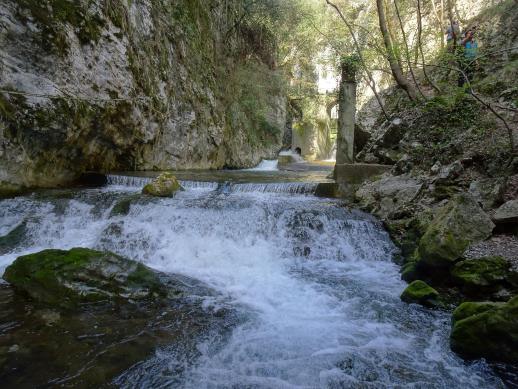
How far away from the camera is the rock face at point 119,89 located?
7.74m

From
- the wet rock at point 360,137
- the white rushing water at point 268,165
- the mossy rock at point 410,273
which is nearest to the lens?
the mossy rock at point 410,273

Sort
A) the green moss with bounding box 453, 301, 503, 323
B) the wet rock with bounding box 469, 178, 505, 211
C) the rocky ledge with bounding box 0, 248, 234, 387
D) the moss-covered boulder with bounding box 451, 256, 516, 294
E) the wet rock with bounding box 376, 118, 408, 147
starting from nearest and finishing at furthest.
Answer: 1. the rocky ledge with bounding box 0, 248, 234, 387
2. the green moss with bounding box 453, 301, 503, 323
3. the moss-covered boulder with bounding box 451, 256, 516, 294
4. the wet rock with bounding box 469, 178, 505, 211
5. the wet rock with bounding box 376, 118, 408, 147

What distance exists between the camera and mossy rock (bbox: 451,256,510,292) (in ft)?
14.4

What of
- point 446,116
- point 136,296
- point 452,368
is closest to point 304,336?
point 452,368

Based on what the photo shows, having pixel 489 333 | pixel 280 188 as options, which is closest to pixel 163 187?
pixel 280 188

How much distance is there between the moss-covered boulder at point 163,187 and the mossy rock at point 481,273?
6.35 meters

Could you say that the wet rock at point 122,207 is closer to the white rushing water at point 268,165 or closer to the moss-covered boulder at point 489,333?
the moss-covered boulder at point 489,333

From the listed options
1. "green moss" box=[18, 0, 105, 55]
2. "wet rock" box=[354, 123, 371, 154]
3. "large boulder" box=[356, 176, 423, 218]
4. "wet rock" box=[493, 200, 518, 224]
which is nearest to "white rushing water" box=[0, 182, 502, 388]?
"large boulder" box=[356, 176, 423, 218]

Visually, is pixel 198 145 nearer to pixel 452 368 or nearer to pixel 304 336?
pixel 304 336

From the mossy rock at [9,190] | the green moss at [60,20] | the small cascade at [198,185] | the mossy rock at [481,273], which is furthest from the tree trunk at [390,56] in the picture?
the mossy rock at [9,190]

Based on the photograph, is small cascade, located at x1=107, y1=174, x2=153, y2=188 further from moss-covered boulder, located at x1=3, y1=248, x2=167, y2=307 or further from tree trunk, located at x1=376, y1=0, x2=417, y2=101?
tree trunk, located at x1=376, y1=0, x2=417, y2=101

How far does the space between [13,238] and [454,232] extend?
766 cm

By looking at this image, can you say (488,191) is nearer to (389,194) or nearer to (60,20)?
(389,194)

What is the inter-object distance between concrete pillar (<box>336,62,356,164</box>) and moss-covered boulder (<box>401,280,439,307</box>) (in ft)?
22.4
